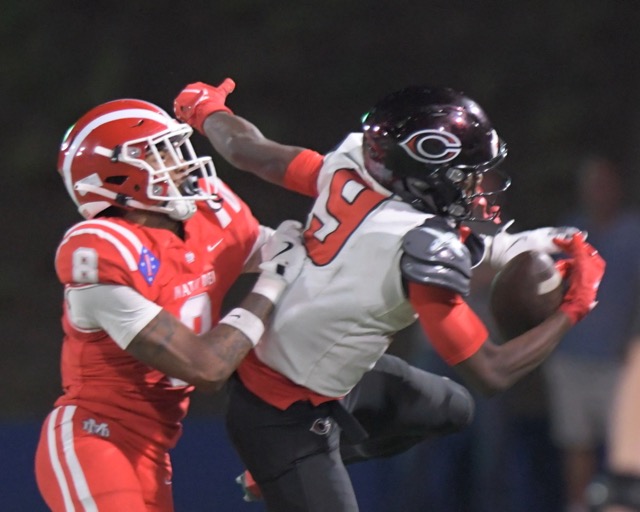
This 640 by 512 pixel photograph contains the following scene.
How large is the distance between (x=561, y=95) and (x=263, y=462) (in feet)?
12.9

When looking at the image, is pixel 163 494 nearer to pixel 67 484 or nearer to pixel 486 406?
pixel 67 484

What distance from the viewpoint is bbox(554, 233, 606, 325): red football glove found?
2840mm

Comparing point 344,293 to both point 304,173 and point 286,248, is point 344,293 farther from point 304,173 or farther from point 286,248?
point 304,173

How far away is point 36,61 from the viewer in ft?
21.1

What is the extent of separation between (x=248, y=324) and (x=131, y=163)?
44 cm

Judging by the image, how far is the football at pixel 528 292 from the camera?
2.89 m

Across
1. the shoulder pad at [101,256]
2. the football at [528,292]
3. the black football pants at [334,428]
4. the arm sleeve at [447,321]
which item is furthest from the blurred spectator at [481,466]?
the shoulder pad at [101,256]

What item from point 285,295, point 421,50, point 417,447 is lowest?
point 417,447

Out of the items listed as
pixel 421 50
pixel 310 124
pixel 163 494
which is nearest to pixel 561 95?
pixel 421 50

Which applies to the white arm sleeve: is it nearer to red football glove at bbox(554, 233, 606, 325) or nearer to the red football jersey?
the red football jersey

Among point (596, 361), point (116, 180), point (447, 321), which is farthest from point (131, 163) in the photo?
point (596, 361)

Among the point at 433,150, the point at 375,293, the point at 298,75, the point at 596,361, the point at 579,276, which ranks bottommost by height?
the point at 596,361

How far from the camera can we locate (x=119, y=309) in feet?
9.00

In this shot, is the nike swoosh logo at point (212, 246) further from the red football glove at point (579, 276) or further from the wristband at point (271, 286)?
the red football glove at point (579, 276)
